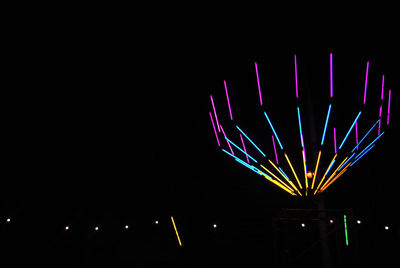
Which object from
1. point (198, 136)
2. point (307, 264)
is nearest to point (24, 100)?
point (198, 136)

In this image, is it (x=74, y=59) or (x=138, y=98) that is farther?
(x=138, y=98)

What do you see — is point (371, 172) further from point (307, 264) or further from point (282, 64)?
point (282, 64)

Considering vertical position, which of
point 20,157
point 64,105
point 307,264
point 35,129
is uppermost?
point 64,105

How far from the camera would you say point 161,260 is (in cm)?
802

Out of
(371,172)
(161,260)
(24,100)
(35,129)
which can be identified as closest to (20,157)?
(35,129)

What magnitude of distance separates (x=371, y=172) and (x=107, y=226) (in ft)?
22.8

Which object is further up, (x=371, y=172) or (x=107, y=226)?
(x=371, y=172)

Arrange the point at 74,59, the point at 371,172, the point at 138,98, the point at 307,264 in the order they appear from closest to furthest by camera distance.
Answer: the point at 307,264 < the point at 371,172 < the point at 74,59 < the point at 138,98

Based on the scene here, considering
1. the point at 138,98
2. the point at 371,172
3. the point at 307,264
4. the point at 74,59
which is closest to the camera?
the point at 307,264

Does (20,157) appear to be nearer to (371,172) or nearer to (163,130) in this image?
(163,130)

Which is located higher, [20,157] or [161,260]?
[20,157]

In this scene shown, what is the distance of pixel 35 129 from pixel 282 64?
272 inches

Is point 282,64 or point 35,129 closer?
point 282,64

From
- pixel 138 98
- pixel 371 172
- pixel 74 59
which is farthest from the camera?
pixel 138 98
